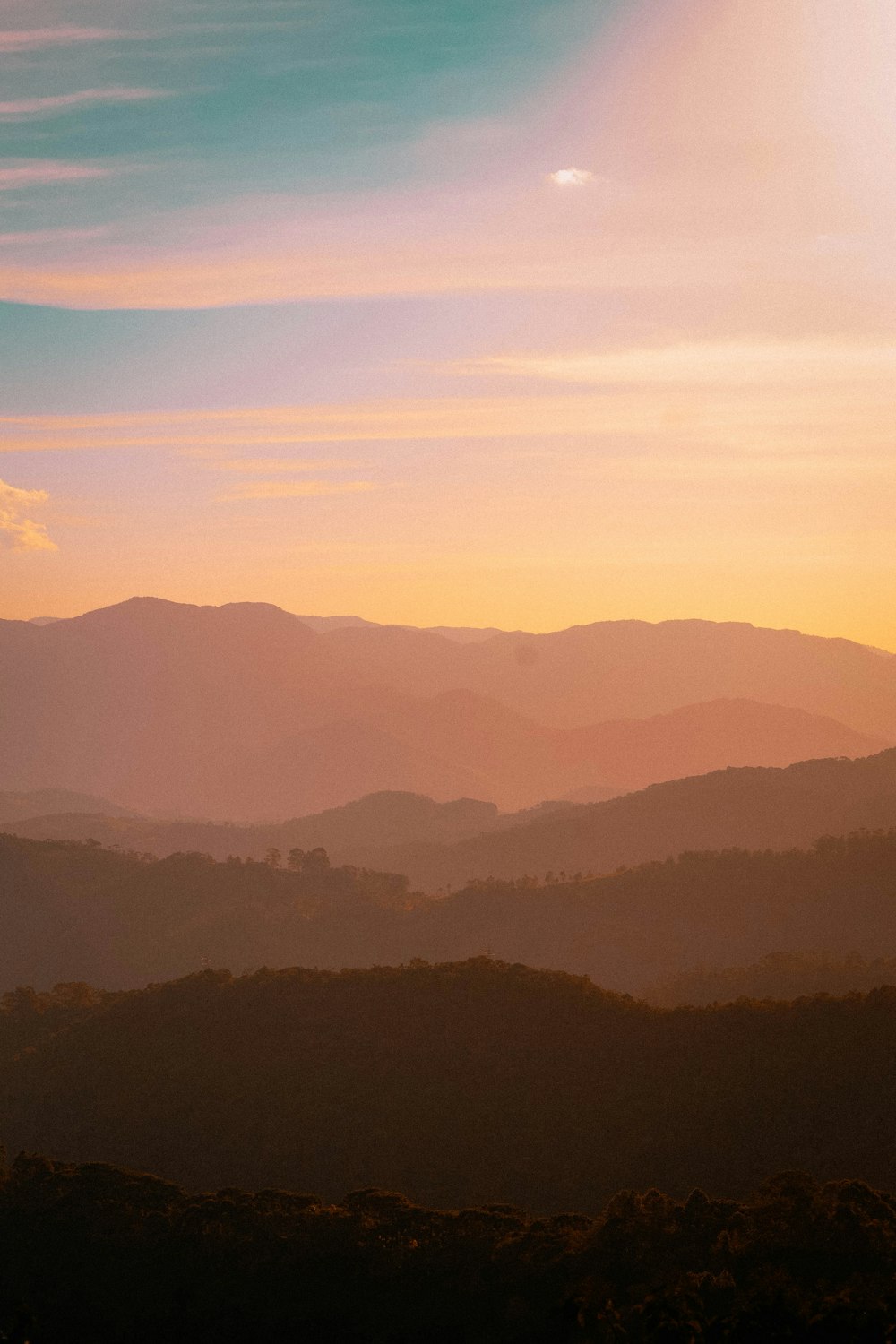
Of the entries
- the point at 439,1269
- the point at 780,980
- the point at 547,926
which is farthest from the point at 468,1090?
the point at 547,926

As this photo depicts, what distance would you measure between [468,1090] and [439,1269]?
28.7 metres

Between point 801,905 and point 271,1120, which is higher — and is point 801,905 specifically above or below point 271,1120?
above

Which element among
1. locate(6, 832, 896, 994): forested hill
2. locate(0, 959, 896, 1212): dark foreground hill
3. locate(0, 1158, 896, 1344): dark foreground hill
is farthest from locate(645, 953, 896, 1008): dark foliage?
locate(0, 1158, 896, 1344): dark foreground hill

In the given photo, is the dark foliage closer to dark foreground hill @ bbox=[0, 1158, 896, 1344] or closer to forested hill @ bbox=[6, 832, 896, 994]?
forested hill @ bbox=[6, 832, 896, 994]

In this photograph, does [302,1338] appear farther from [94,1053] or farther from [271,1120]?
[94,1053]

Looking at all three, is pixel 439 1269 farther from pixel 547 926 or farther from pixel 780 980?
pixel 547 926

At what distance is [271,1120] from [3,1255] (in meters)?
24.0

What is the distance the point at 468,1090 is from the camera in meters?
80.8

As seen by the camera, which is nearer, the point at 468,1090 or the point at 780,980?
the point at 468,1090

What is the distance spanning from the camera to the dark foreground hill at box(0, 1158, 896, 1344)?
4441cm

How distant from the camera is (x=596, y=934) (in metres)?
156

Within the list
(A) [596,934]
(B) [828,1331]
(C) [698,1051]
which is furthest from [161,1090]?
(A) [596,934]

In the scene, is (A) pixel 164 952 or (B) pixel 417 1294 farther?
(A) pixel 164 952

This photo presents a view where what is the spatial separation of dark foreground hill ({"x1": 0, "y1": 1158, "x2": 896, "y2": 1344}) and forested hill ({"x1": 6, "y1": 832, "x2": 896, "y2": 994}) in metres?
81.4
